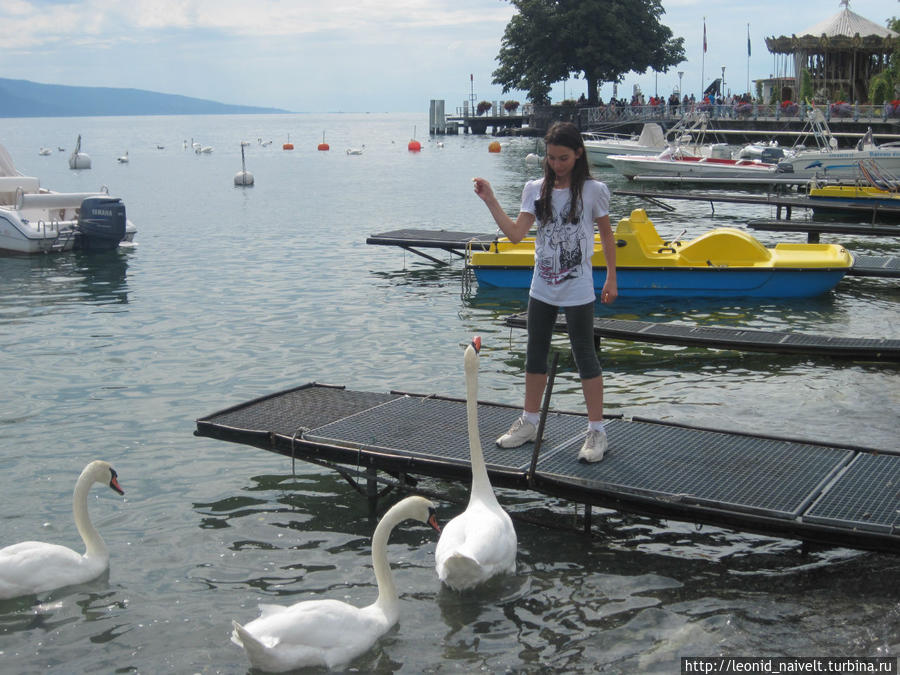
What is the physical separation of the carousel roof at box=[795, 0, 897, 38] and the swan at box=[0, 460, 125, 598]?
6261 cm

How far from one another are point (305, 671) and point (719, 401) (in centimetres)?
674

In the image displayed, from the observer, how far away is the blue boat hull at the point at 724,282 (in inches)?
612

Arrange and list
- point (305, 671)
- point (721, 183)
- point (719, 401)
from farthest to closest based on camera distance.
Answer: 1. point (721, 183)
2. point (719, 401)
3. point (305, 671)

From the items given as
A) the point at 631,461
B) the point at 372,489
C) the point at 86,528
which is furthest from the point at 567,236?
the point at 86,528

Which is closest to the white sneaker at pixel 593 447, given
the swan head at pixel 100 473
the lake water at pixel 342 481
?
the lake water at pixel 342 481

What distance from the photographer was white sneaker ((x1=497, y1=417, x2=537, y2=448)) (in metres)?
7.17

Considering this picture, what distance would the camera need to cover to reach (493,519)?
620 cm

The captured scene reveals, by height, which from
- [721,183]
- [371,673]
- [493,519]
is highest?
[721,183]

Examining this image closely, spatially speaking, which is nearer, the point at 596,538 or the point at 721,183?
the point at 596,538

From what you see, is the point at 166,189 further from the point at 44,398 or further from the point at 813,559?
the point at 813,559

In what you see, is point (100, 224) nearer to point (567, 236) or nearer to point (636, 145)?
point (567, 236)

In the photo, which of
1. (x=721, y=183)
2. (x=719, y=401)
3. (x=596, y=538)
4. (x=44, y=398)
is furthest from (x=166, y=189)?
(x=596, y=538)

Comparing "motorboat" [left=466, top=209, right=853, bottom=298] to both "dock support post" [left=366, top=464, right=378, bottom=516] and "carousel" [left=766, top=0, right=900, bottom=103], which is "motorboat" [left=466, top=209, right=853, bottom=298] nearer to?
"dock support post" [left=366, top=464, right=378, bottom=516]

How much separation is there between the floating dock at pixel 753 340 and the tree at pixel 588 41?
7247 cm
